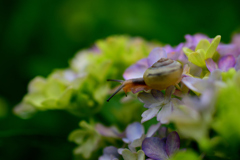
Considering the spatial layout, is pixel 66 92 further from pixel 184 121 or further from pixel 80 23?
pixel 80 23

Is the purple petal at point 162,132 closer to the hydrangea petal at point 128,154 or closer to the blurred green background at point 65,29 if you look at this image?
the hydrangea petal at point 128,154

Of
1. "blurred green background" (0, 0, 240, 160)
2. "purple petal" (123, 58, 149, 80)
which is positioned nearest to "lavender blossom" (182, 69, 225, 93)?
"purple petal" (123, 58, 149, 80)

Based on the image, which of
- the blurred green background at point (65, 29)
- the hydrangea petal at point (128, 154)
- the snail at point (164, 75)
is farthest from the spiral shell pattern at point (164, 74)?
the blurred green background at point (65, 29)

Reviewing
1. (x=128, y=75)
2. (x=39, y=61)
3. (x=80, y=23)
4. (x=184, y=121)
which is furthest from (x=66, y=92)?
(x=80, y=23)

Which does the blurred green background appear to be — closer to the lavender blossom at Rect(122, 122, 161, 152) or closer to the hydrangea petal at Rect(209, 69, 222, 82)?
the lavender blossom at Rect(122, 122, 161, 152)

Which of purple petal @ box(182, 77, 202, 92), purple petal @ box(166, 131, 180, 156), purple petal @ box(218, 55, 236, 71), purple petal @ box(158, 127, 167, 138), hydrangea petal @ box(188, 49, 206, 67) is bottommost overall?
purple petal @ box(166, 131, 180, 156)
